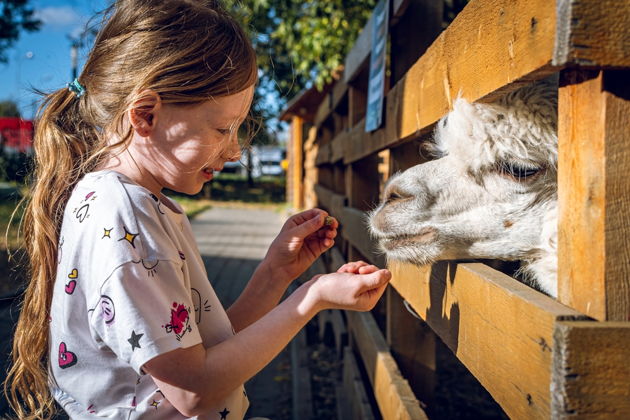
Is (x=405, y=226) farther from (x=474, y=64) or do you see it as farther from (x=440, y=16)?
(x=440, y=16)

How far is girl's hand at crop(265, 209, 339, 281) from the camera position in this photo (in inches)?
71.7

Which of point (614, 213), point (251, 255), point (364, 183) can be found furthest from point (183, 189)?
point (251, 255)

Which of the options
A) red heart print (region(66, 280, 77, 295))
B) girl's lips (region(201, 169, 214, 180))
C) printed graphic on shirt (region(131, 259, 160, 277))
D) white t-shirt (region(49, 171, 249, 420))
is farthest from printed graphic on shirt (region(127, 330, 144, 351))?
girl's lips (region(201, 169, 214, 180))

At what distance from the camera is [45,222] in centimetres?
155

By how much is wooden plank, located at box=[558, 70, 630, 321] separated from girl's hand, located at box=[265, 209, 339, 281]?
0.95m

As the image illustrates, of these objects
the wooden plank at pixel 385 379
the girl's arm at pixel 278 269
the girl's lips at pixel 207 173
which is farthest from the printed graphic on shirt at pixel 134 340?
the wooden plank at pixel 385 379

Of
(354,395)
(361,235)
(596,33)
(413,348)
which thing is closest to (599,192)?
(596,33)

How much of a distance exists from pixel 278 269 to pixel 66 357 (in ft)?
2.30

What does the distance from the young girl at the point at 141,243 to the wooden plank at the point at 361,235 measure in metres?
0.92

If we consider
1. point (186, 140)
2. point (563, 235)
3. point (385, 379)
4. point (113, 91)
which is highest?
point (113, 91)

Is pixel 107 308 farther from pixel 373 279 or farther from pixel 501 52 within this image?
pixel 501 52

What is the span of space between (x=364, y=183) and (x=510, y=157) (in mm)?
2039

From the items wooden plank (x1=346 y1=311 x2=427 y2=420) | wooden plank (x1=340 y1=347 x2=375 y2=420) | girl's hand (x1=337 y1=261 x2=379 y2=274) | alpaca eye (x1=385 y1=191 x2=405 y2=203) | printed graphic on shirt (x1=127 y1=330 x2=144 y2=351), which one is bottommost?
wooden plank (x1=340 y1=347 x2=375 y2=420)

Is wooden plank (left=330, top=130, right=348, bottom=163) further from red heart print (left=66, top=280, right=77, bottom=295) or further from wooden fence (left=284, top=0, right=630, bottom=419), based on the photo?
red heart print (left=66, top=280, right=77, bottom=295)
